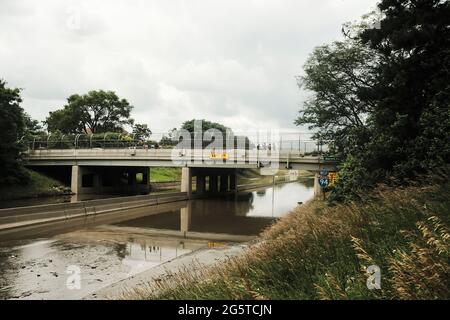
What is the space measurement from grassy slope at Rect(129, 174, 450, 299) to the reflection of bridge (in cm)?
3059

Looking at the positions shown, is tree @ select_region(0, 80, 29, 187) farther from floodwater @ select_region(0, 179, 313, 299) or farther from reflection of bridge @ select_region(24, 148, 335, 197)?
floodwater @ select_region(0, 179, 313, 299)

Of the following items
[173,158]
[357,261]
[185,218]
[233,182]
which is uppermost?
[173,158]

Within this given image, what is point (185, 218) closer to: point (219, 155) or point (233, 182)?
point (219, 155)

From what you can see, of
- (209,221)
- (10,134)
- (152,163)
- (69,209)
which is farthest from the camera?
(152,163)

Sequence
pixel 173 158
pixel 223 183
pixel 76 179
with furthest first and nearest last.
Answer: pixel 223 183 → pixel 76 179 → pixel 173 158

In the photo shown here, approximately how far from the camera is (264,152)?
40.0 m

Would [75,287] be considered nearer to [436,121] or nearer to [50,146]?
[436,121]

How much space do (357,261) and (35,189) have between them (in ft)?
150

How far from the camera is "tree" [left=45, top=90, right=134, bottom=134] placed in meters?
87.4

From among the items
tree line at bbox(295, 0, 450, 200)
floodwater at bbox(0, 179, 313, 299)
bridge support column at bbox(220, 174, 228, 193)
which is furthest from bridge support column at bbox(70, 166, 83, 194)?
tree line at bbox(295, 0, 450, 200)

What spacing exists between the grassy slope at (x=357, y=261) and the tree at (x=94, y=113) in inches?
3410

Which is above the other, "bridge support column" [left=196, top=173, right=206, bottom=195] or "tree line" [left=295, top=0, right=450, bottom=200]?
"tree line" [left=295, top=0, right=450, bottom=200]

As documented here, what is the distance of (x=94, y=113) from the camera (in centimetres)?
8994

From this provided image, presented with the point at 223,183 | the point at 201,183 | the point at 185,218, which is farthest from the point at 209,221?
the point at 223,183
